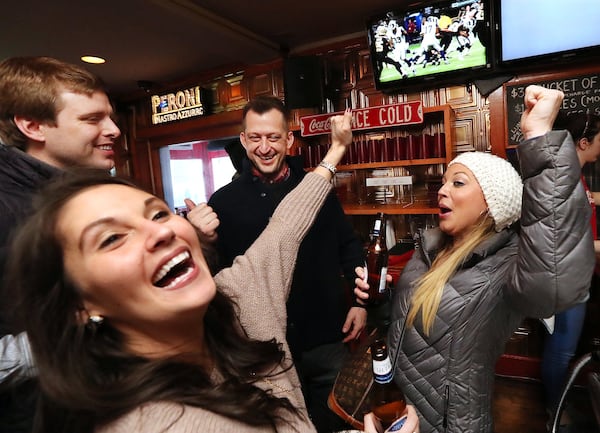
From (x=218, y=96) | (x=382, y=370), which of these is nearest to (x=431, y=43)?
(x=218, y=96)

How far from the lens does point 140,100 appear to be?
5.15m

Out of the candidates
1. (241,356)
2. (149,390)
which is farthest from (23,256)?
(241,356)

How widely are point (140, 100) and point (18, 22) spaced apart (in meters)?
2.31

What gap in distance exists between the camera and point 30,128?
1286mm

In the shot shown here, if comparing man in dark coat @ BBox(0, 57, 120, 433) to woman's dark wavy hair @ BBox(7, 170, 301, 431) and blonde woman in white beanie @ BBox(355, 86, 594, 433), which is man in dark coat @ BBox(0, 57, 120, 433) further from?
blonde woman in white beanie @ BBox(355, 86, 594, 433)

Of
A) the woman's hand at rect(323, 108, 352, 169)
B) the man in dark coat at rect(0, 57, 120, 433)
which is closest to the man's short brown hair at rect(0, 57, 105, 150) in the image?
the man in dark coat at rect(0, 57, 120, 433)

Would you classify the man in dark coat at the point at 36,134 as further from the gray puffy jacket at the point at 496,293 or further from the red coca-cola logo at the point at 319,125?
the red coca-cola logo at the point at 319,125

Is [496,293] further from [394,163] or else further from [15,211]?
[394,163]

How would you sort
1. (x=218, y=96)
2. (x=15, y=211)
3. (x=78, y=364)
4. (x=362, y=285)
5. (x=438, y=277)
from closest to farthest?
1. (x=78, y=364)
2. (x=15, y=211)
3. (x=438, y=277)
4. (x=362, y=285)
5. (x=218, y=96)

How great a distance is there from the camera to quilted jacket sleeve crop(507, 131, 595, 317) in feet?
3.42

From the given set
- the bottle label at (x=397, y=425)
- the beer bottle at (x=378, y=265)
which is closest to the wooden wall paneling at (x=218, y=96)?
the beer bottle at (x=378, y=265)

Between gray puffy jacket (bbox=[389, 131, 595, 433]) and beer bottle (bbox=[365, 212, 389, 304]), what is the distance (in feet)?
0.92

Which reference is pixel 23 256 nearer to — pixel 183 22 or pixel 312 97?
pixel 183 22

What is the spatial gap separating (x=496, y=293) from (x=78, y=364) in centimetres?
128
